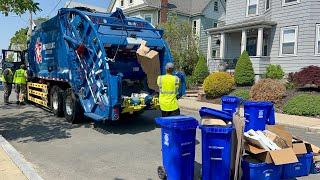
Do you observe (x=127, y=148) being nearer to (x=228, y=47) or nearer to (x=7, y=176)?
(x=7, y=176)

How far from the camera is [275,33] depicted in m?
21.6

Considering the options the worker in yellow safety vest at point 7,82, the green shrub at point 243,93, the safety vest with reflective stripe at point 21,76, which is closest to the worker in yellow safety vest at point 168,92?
the safety vest with reflective stripe at point 21,76

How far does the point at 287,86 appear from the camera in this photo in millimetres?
17953

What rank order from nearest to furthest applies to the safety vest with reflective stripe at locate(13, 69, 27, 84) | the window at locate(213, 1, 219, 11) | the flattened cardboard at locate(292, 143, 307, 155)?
the flattened cardboard at locate(292, 143, 307, 155)
the safety vest with reflective stripe at locate(13, 69, 27, 84)
the window at locate(213, 1, 219, 11)

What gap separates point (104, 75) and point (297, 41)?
45.2ft

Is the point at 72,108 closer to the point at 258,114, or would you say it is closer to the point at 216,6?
the point at 258,114

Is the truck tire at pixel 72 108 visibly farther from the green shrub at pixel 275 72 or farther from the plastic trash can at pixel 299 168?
the green shrub at pixel 275 72

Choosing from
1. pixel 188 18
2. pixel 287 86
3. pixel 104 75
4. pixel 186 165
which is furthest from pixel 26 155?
pixel 188 18

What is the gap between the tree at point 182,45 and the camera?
27641 mm

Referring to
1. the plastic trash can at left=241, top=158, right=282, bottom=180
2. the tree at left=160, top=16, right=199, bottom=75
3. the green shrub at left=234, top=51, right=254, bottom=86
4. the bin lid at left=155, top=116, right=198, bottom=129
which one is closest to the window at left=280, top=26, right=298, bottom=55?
the green shrub at left=234, top=51, right=254, bottom=86

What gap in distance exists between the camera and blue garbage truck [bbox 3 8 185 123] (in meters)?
9.35

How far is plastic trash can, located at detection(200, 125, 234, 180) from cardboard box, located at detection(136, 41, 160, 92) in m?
4.73

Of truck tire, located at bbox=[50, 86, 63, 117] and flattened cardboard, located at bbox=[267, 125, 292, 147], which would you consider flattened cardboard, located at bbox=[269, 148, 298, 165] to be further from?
truck tire, located at bbox=[50, 86, 63, 117]

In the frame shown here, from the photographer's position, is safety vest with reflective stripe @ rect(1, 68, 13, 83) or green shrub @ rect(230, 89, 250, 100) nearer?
safety vest with reflective stripe @ rect(1, 68, 13, 83)
